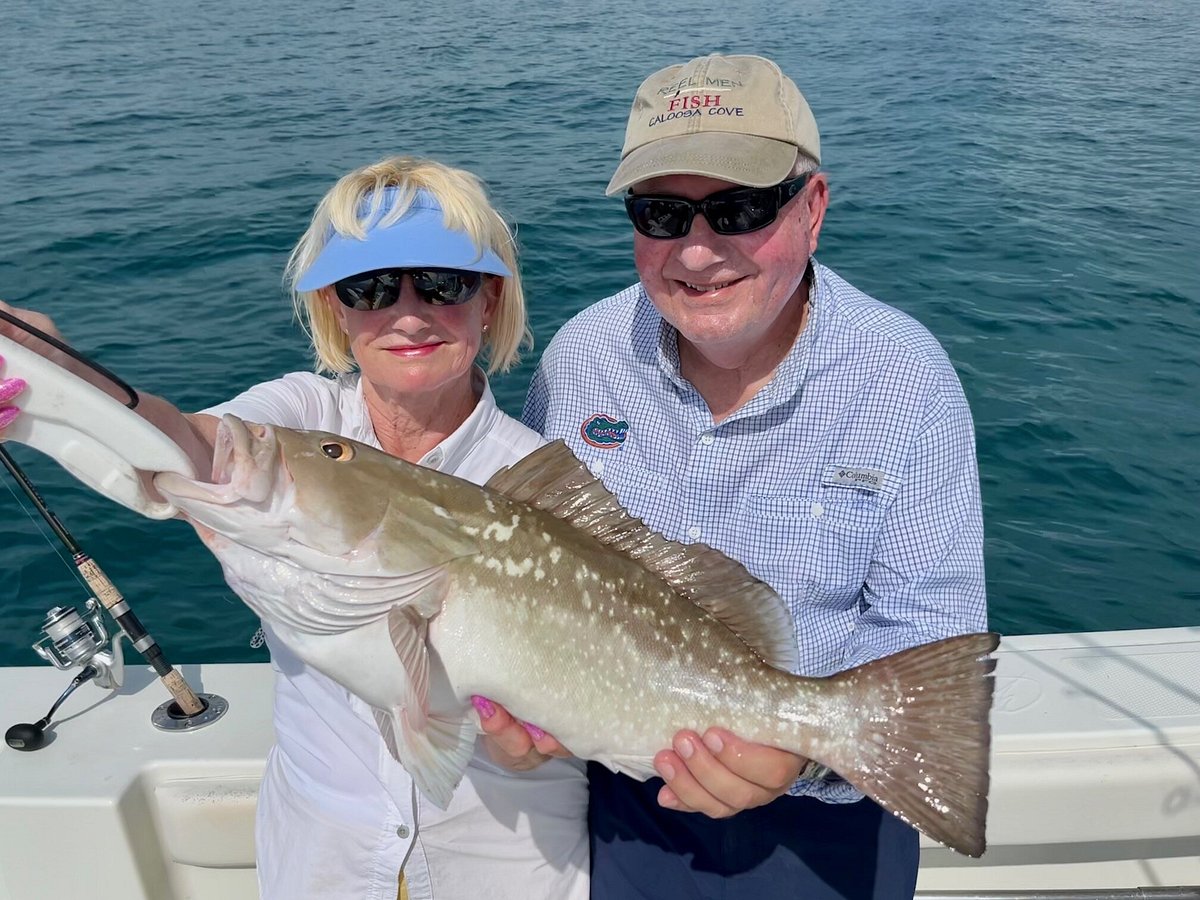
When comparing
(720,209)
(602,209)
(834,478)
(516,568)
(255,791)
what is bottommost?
(602,209)

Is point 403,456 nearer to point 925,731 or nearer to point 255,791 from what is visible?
point 255,791

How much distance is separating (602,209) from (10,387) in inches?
486

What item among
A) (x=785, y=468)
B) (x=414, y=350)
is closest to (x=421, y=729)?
(x=414, y=350)

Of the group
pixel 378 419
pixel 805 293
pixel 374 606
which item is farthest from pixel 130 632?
pixel 805 293

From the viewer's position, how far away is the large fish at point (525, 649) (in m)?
2.36

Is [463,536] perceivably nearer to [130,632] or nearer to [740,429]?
[740,429]

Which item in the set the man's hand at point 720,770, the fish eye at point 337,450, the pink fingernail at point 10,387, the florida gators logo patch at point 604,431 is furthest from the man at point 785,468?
the pink fingernail at point 10,387

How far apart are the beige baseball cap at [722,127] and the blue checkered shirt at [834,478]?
519 mm

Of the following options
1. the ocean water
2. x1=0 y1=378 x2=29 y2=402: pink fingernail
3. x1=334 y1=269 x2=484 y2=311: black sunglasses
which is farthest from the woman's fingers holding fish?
the ocean water

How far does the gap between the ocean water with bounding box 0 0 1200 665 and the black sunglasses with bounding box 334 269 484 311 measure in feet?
1.57

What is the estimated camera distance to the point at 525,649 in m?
2.46

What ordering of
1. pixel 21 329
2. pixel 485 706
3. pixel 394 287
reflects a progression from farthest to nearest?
pixel 394 287, pixel 485 706, pixel 21 329

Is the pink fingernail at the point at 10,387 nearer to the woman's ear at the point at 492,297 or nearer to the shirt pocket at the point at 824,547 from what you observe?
the woman's ear at the point at 492,297

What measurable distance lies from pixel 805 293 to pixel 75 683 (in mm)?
2912
